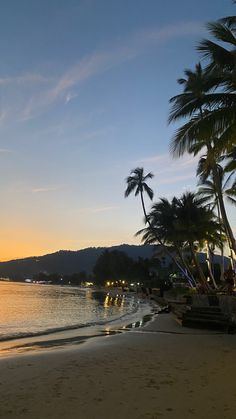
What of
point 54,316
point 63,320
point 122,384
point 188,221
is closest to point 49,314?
point 54,316

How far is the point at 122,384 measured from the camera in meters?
7.82

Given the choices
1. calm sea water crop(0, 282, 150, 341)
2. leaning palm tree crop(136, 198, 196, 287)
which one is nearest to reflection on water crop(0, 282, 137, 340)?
calm sea water crop(0, 282, 150, 341)

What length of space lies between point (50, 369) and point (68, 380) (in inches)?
52.7

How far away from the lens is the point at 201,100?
1429 cm

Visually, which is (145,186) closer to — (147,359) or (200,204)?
(200,204)

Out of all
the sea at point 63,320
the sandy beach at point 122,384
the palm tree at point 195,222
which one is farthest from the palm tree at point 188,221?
the sandy beach at point 122,384

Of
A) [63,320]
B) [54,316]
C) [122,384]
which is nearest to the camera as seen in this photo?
[122,384]

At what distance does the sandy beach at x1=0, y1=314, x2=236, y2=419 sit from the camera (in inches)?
245

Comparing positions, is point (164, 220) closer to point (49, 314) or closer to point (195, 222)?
point (195, 222)

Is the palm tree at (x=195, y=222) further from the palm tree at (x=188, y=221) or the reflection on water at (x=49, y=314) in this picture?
the reflection on water at (x=49, y=314)

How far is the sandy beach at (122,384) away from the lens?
6219mm

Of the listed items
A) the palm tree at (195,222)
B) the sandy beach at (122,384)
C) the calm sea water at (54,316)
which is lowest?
the calm sea water at (54,316)

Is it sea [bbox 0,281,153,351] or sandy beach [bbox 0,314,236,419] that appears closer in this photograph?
sandy beach [bbox 0,314,236,419]

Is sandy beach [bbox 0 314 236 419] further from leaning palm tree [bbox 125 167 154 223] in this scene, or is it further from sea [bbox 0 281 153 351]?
leaning palm tree [bbox 125 167 154 223]
